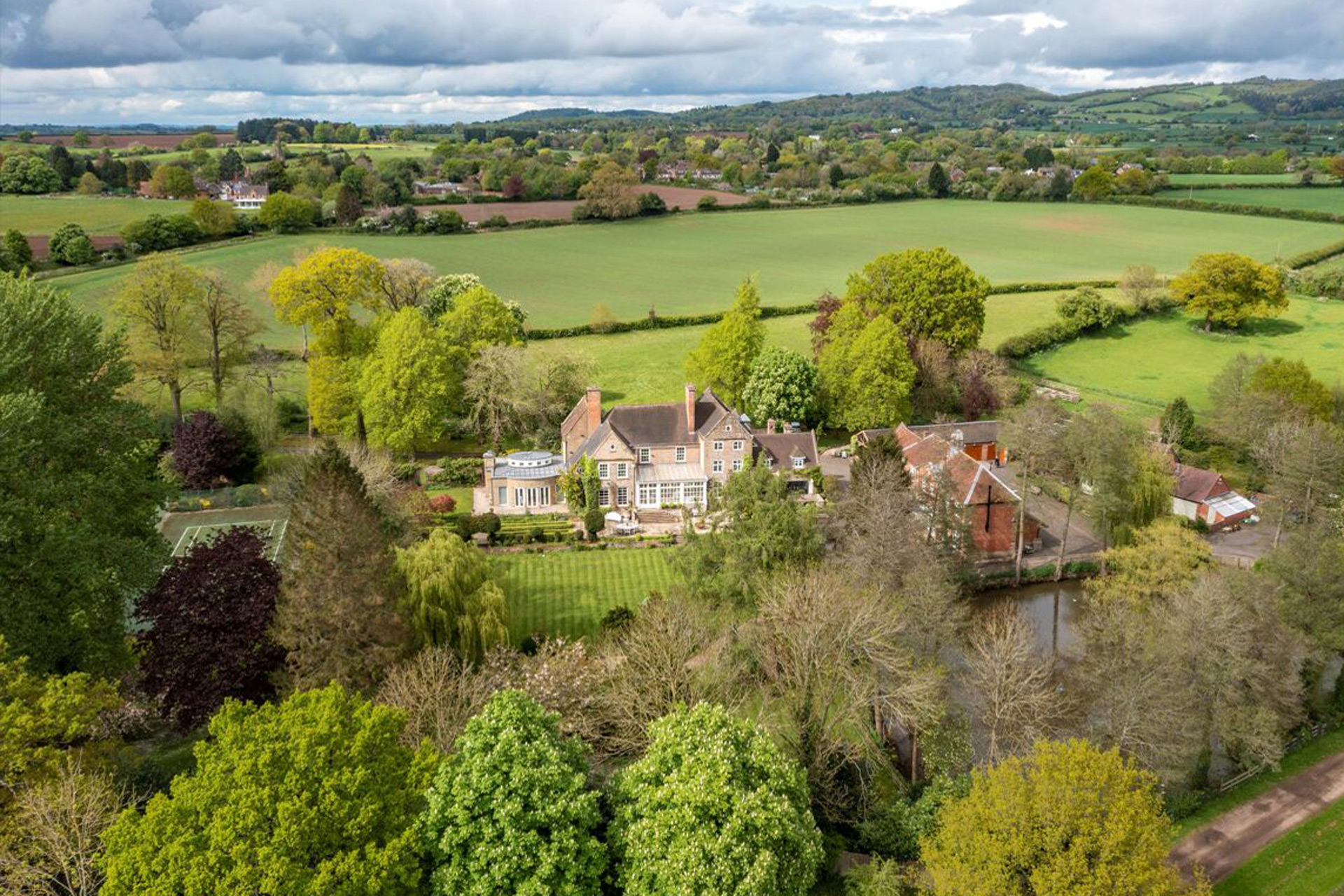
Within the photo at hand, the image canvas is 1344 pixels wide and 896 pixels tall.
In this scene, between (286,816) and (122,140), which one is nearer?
(286,816)

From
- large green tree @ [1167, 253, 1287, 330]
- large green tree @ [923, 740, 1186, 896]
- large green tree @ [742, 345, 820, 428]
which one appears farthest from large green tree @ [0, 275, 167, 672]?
large green tree @ [1167, 253, 1287, 330]

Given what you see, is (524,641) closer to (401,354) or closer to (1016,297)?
(401,354)

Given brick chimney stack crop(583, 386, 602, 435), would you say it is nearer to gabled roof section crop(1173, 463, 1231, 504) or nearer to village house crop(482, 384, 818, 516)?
village house crop(482, 384, 818, 516)

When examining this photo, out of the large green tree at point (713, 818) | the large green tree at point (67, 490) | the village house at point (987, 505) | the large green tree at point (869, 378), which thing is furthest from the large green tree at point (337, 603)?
the large green tree at point (869, 378)

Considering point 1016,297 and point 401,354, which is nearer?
point 401,354

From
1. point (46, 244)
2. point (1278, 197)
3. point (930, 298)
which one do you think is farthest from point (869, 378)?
point (1278, 197)

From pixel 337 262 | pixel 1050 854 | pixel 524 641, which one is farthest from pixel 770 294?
pixel 1050 854

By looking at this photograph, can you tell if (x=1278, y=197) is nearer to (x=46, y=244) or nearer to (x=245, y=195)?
(x=245, y=195)
